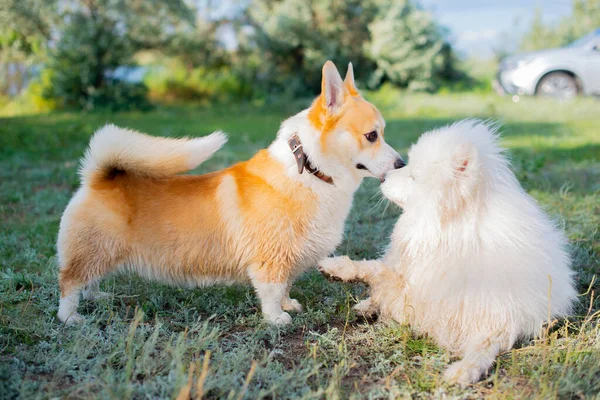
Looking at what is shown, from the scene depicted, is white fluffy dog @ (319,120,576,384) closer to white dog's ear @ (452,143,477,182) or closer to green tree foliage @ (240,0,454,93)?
white dog's ear @ (452,143,477,182)

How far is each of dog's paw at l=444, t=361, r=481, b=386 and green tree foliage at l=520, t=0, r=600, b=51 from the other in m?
16.9

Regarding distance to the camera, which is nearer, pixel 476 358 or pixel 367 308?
pixel 476 358

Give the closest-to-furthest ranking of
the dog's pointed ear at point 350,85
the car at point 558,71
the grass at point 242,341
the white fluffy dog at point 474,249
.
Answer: the grass at point 242,341, the white fluffy dog at point 474,249, the dog's pointed ear at point 350,85, the car at point 558,71

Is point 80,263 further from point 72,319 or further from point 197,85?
point 197,85

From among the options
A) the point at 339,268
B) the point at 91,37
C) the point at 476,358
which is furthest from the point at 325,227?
the point at 91,37

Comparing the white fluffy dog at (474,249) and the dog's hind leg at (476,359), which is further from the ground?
the white fluffy dog at (474,249)

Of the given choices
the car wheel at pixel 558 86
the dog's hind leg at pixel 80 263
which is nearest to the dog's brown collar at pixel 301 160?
the dog's hind leg at pixel 80 263

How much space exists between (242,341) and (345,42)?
38.5ft

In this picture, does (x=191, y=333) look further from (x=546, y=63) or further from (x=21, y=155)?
(x=546, y=63)

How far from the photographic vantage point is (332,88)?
3084 mm

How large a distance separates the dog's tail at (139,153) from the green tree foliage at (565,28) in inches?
661

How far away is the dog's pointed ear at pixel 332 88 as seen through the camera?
3023 millimetres

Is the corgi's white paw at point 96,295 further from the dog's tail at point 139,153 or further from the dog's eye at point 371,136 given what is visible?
the dog's eye at point 371,136

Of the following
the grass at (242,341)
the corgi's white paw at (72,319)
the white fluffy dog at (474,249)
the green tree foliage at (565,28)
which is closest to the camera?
the grass at (242,341)
